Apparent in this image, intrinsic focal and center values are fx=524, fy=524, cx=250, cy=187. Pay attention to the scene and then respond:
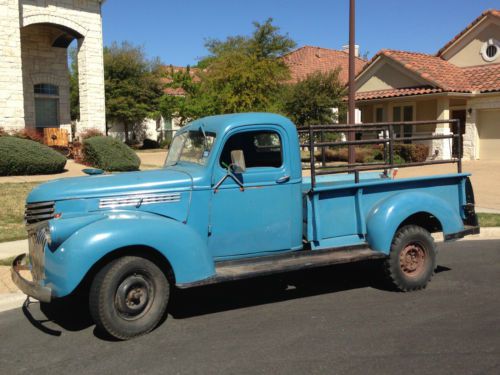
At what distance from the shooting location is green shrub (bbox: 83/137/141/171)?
15961 millimetres

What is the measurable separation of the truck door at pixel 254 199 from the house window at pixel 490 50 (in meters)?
22.3

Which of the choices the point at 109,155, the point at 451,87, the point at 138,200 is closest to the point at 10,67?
the point at 109,155

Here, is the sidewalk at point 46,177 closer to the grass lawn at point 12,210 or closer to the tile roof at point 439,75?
the grass lawn at point 12,210

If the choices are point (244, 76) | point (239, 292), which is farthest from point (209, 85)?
point (239, 292)

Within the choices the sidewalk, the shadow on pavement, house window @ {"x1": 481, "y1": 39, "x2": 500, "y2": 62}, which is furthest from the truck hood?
house window @ {"x1": 481, "y1": 39, "x2": 500, "y2": 62}

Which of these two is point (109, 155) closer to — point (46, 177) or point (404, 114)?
point (46, 177)

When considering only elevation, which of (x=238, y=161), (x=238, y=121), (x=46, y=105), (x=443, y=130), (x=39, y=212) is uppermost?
(x=46, y=105)

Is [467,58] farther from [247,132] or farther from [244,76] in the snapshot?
[247,132]

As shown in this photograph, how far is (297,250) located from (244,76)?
13.6 meters

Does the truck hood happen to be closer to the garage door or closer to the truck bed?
the truck bed

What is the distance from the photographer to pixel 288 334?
4.62 m

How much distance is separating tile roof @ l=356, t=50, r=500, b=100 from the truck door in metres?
19.2

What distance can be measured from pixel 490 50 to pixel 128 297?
2449cm

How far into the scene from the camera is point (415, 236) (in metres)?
5.89
